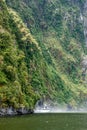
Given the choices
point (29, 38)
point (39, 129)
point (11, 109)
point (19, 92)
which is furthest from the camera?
point (29, 38)

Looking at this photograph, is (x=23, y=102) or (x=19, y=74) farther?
(x=19, y=74)

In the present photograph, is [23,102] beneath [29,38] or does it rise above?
beneath

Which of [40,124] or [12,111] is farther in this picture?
[12,111]

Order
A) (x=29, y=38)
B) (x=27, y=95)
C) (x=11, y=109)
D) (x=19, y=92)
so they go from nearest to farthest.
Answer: (x=11, y=109)
(x=19, y=92)
(x=27, y=95)
(x=29, y=38)

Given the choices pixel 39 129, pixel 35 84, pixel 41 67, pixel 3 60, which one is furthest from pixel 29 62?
pixel 39 129

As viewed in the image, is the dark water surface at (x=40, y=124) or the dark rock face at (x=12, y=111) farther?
the dark rock face at (x=12, y=111)

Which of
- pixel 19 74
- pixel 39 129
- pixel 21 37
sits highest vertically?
pixel 21 37

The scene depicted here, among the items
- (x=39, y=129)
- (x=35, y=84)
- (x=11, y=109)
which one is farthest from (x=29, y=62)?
(x=39, y=129)

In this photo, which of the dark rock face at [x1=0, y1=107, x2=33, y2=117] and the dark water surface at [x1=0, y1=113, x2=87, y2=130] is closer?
the dark water surface at [x1=0, y1=113, x2=87, y2=130]

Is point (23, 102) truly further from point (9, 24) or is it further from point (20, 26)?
point (20, 26)
